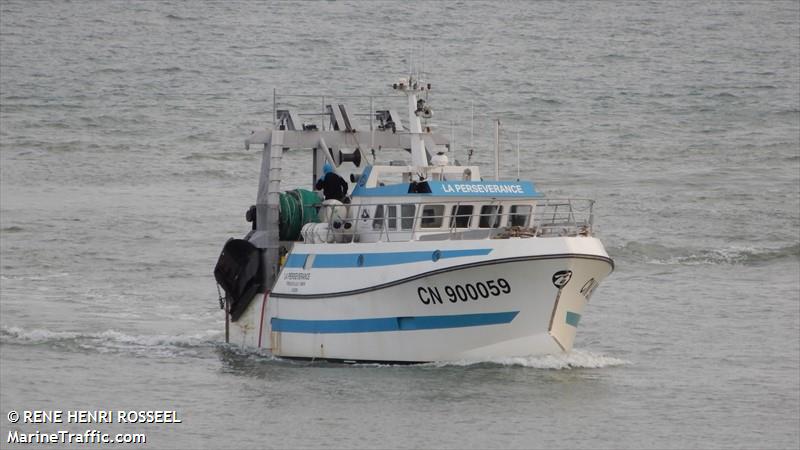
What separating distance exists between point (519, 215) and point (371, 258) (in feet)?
10.6

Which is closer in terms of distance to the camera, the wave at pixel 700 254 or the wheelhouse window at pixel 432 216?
the wheelhouse window at pixel 432 216

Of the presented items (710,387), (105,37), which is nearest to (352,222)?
(710,387)

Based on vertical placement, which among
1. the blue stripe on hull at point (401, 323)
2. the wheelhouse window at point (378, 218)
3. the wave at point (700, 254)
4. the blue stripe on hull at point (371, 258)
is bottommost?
the wave at point (700, 254)

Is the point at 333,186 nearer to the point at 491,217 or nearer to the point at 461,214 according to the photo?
the point at 461,214

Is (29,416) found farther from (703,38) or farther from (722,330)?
(703,38)

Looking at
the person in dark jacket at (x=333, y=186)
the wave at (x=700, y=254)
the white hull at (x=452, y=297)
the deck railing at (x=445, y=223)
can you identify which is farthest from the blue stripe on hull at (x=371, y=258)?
the wave at (x=700, y=254)

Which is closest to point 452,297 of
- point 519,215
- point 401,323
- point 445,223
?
point 401,323

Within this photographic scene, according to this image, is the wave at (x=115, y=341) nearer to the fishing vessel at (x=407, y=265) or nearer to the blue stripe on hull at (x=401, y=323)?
the fishing vessel at (x=407, y=265)

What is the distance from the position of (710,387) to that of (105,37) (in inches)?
2222

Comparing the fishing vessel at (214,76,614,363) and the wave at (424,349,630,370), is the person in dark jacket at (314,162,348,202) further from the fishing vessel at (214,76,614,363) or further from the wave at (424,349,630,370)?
the wave at (424,349,630,370)

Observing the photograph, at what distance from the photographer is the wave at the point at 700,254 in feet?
152

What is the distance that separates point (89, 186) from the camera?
188ft

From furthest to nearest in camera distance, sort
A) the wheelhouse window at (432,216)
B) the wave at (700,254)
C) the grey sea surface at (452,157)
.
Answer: the wave at (700,254) < the wheelhouse window at (432,216) < the grey sea surface at (452,157)

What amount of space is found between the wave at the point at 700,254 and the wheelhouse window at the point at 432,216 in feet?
53.1
